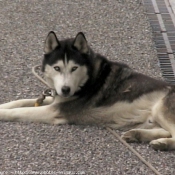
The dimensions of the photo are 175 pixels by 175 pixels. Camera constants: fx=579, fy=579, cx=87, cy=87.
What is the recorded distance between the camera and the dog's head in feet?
17.8

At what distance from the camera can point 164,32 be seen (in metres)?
8.65

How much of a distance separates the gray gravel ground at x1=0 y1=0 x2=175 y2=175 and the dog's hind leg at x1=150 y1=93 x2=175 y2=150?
0.24 ft

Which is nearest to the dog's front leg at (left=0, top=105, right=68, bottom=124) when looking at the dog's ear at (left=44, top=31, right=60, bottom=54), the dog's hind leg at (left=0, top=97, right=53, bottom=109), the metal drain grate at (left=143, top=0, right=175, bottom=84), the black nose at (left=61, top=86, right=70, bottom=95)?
the dog's hind leg at (left=0, top=97, right=53, bottom=109)

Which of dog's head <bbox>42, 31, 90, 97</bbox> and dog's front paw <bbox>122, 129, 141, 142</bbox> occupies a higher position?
dog's head <bbox>42, 31, 90, 97</bbox>

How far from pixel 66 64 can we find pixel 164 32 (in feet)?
11.5

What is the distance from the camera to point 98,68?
18.7 ft

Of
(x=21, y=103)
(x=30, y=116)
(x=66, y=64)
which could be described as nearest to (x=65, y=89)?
(x=66, y=64)

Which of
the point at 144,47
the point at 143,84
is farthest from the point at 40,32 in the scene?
the point at 143,84

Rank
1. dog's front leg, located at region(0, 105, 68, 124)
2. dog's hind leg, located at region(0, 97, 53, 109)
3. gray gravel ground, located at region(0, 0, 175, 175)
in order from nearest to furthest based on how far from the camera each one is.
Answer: gray gravel ground, located at region(0, 0, 175, 175) < dog's front leg, located at region(0, 105, 68, 124) < dog's hind leg, located at region(0, 97, 53, 109)

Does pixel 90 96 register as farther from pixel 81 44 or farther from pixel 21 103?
pixel 21 103

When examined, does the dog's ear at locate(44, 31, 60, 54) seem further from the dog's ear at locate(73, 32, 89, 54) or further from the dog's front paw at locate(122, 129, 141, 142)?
the dog's front paw at locate(122, 129, 141, 142)

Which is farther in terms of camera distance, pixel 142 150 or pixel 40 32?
pixel 40 32

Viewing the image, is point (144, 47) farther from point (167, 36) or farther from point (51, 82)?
point (51, 82)

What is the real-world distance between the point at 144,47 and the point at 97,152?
3124 millimetres
